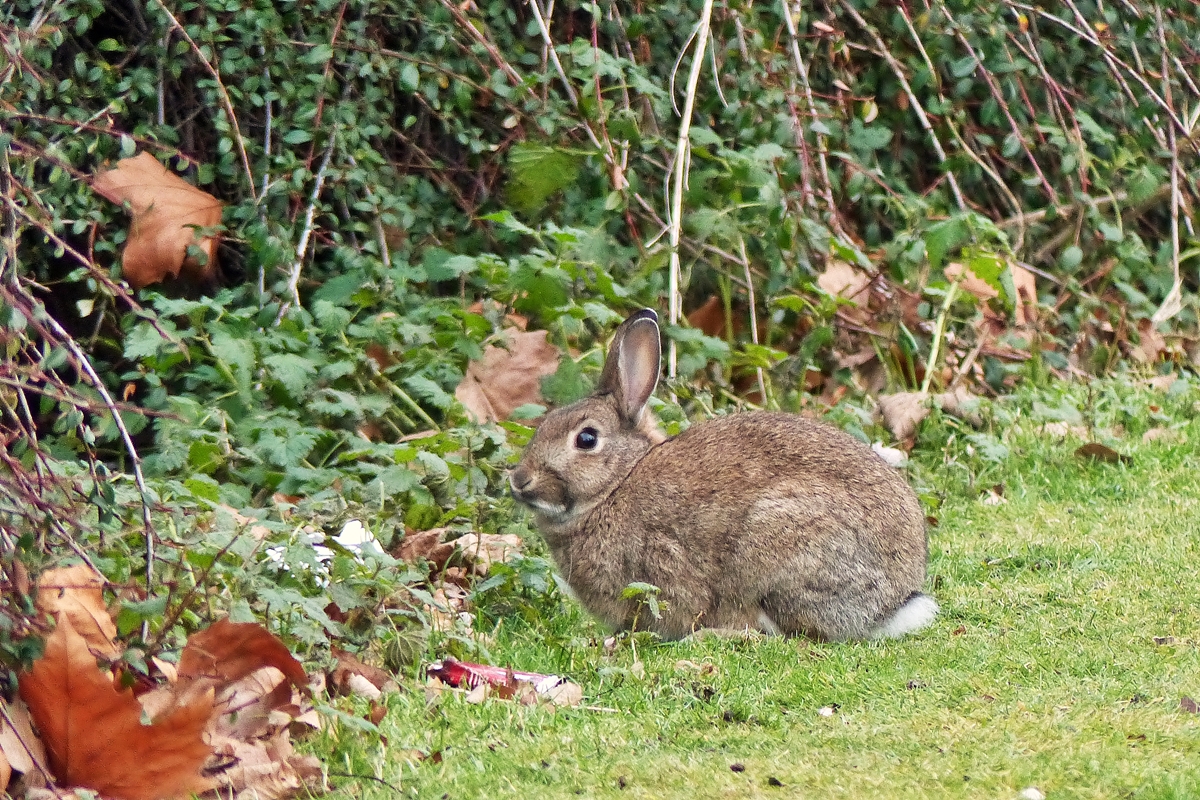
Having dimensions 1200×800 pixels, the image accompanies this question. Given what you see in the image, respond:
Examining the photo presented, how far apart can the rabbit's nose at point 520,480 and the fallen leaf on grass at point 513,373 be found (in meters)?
1.54

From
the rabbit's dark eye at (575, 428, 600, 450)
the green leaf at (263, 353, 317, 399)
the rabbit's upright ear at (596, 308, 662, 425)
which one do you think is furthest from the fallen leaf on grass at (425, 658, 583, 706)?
the green leaf at (263, 353, 317, 399)

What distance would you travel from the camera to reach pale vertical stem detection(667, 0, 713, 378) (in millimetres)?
7016

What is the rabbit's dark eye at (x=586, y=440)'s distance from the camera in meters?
5.39

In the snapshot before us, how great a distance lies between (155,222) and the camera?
23.3ft

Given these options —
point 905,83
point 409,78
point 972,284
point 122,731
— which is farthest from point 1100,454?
point 122,731

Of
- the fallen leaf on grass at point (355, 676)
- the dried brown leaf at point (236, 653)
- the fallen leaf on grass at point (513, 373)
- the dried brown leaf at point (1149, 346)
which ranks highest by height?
the dried brown leaf at point (236, 653)

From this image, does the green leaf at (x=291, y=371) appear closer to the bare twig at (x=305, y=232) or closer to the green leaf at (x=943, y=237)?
the bare twig at (x=305, y=232)

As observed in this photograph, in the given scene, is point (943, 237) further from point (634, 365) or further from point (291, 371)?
point (291, 371)

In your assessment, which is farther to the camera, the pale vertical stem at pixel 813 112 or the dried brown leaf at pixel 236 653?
the pale vertical stem at pixel 813 112

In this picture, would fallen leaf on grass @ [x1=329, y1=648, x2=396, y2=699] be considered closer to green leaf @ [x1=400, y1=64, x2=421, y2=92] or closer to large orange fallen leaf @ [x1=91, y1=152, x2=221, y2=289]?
large orange fallen leaf @ [x1=91, y1=152, x2=221, y2=289]

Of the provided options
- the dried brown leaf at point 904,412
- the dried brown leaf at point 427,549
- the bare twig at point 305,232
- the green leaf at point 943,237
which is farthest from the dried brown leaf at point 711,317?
the dried brown leaf at point 427,549

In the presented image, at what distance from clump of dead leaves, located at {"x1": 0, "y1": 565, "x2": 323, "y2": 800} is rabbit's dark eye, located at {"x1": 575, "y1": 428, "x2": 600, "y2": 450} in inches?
78.5

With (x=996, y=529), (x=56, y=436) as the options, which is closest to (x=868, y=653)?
(x=996, y=529)

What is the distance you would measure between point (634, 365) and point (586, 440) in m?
0.35
